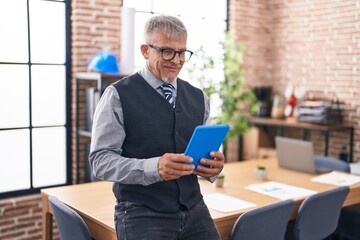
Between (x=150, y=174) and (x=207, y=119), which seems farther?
(x=207, y=119)

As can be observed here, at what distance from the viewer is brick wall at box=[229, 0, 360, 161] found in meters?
5.01

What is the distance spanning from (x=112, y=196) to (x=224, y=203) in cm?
72

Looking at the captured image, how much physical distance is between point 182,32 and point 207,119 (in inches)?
20.5

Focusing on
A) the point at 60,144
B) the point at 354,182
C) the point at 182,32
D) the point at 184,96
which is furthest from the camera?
the point at 60,144

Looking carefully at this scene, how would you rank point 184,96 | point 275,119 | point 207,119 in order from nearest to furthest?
point 184,96 < point 207,119 < point 275,119

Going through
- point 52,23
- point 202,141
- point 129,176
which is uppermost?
point 52,23

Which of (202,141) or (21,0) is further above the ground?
(21,0)

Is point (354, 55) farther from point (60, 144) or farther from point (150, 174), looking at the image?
point (150, 174)

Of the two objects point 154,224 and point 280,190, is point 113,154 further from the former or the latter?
point 280,190

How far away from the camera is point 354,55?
4.97 m

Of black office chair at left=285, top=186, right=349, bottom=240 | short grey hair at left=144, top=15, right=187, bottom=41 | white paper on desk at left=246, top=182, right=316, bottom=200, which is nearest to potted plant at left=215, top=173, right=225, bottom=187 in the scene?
white paper on desk at left=246, top=182, right=316, bottom=200

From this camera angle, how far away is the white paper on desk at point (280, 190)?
2.94 m

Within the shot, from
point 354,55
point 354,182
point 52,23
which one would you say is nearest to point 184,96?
point 354,182

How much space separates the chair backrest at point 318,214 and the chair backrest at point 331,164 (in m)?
0.83
